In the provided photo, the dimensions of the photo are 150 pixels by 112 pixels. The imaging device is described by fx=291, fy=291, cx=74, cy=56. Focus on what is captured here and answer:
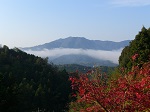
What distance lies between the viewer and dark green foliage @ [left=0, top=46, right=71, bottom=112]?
6538 centimetres

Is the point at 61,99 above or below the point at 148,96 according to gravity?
below

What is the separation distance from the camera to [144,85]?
837 cm

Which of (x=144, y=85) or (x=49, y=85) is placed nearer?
(x=144, y=85)

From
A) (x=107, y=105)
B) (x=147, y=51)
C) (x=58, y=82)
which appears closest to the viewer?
(x=107, y=105)

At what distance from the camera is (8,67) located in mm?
77875

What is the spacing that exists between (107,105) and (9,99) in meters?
20.5

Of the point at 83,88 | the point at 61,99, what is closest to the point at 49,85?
the point at 61,99

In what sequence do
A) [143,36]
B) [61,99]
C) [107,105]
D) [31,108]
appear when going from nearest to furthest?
[107,105] < [143,36] < [31,108] < [61,99]

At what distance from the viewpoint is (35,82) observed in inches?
3046

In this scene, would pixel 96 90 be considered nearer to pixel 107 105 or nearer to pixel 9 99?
pixel 107 105

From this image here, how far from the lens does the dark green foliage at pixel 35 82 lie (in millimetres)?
65375

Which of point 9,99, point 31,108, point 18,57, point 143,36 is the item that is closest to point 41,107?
point 31,108

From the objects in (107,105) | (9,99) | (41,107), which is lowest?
(41,107)

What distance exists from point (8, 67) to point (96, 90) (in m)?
72.6
